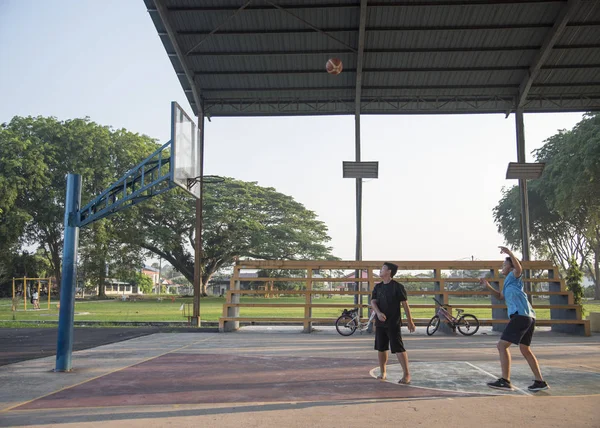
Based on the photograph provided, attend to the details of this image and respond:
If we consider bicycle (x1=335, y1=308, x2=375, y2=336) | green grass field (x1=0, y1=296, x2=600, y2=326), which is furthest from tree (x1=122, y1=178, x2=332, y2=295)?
bicycle (x1=335, y1=308, x2=375, y2=336)

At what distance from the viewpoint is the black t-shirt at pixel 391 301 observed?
7.57 metres

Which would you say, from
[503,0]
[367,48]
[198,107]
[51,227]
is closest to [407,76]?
[367,48]

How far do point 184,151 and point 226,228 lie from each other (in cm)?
3668

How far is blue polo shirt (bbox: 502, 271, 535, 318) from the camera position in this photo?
7105 millimetres

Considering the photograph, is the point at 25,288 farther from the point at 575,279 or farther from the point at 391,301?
the point at 391,301

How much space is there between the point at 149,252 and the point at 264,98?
32.1 m

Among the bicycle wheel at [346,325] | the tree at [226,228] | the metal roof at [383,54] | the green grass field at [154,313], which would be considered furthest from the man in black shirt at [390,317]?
the tree at [226,228]

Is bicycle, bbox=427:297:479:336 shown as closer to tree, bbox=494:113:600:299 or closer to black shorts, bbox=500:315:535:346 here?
black shorts, bbox=500:315:535:346

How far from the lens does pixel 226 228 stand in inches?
1898

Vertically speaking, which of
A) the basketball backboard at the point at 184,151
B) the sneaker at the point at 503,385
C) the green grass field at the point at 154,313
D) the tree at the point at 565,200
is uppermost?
the tree at the point at 565,200

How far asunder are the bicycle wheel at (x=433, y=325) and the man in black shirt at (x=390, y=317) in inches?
317

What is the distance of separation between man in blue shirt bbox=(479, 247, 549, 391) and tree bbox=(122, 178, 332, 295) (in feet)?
128

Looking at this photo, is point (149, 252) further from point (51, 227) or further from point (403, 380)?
point (403, 380)

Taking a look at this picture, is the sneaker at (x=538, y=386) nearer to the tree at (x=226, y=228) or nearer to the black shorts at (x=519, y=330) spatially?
the black shorts at (x=519, y=330)
